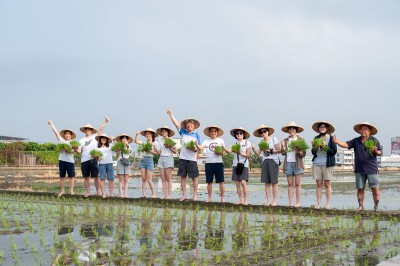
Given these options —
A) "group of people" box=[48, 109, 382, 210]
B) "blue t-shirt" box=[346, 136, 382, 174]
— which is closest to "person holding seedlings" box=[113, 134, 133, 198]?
"group of people" box=[48, 109, 382, 210]

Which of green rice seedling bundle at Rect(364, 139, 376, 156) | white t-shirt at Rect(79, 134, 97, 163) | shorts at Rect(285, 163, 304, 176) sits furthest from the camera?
white t-shirt at Rect(79, 134, 97, 163)

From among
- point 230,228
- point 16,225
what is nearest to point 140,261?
point 230,228

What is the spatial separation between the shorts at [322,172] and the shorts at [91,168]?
5187 mm

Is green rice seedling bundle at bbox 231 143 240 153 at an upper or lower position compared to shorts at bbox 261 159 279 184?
upper

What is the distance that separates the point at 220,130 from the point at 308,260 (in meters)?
6.21

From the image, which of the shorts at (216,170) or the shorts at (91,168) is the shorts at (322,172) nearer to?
the shorts at (216,170)

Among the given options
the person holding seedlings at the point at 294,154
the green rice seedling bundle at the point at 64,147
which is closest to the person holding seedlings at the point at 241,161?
the person holding seedlings at the point at 294,154

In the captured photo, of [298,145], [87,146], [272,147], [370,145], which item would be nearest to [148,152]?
[87,146]

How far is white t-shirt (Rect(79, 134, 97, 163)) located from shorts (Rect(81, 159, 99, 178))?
10 cm

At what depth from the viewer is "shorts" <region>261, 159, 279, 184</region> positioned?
Result: 416 inches

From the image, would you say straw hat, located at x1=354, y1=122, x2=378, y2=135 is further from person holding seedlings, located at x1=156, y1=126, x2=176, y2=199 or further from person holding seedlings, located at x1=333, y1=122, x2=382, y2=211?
person holding seedlings, located at x1=156, y1=126, x2=176, y2=199

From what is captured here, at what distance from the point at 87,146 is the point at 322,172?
547cm

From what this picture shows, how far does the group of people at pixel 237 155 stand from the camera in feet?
32.2

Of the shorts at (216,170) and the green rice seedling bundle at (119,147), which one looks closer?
the shorts at (216,170)
